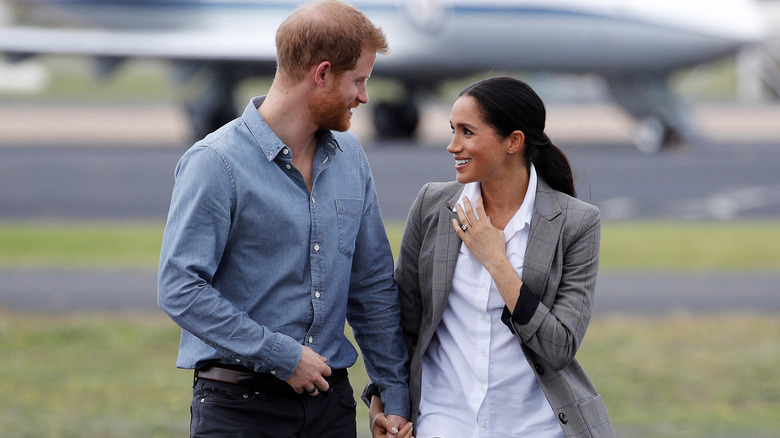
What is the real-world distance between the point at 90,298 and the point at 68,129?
25.7m

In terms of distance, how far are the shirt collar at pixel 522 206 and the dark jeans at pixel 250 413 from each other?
0.66 meters

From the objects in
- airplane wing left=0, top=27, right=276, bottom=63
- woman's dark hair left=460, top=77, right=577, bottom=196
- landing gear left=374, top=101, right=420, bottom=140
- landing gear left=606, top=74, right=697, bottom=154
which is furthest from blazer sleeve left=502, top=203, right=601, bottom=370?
landing gear left=374, top=101, right=420, bottom=140

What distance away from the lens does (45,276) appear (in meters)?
10.0

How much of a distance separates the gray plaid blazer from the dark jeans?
0.32 meters

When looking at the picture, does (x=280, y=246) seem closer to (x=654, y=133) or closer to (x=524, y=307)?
(x=524, y=307)

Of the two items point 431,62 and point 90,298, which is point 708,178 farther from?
point 90,298

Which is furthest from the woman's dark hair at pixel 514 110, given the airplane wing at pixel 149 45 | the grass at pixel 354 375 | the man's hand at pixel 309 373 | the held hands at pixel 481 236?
the airplane wing at pixel 149 45

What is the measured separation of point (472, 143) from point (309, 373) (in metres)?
0.72

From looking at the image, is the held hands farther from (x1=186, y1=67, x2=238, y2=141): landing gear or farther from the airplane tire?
(x1=186, y1=67, x2=238, y2=141): landing gear

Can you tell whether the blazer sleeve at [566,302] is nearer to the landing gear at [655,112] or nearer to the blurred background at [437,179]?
the blurred background at [437,179]

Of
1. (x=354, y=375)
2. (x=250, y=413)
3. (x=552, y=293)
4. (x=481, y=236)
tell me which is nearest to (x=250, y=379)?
(x=250, y=413)

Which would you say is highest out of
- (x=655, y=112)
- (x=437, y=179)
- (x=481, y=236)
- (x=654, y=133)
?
(x=655, y=112)

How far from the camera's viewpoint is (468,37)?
22.7m

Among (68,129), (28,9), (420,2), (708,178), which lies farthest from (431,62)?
(68,129)
